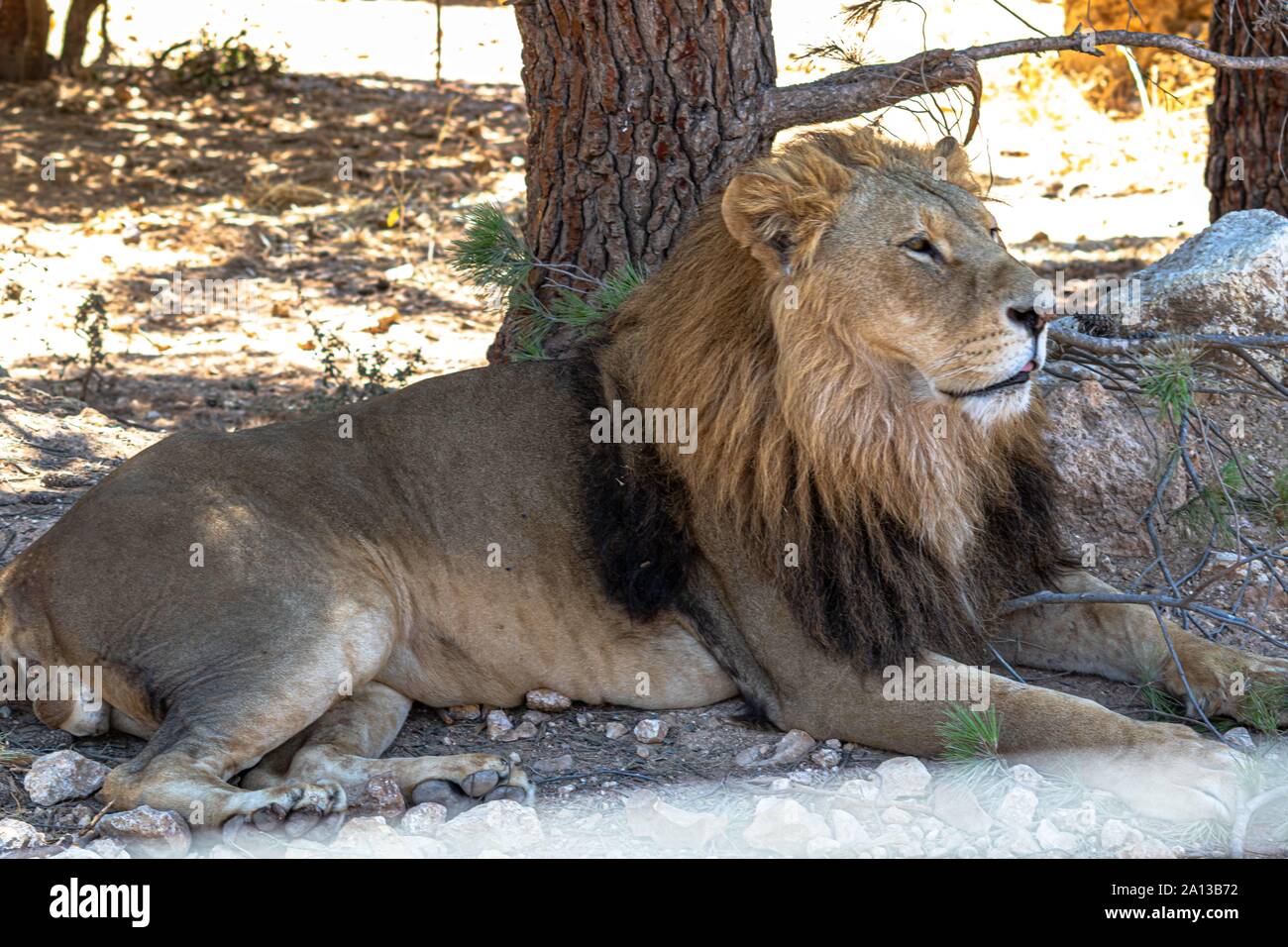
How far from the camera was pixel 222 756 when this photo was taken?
3816mm

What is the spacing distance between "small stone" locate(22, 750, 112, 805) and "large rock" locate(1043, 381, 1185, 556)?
319cm

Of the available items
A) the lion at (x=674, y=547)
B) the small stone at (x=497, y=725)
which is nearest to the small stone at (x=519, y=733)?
the small stone at (x=497, y=725)

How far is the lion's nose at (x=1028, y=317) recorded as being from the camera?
367cm

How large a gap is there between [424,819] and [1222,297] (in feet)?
12.1

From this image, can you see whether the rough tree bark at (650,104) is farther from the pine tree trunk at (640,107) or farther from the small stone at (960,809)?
the small stone at (960,809)

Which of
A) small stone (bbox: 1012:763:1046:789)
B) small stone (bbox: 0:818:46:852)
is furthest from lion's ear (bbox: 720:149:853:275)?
small stone (bbox: 0:818:46:852)

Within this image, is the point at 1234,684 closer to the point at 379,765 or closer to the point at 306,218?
the point at 379,765

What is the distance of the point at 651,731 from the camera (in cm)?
429

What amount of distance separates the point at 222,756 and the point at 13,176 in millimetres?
8525

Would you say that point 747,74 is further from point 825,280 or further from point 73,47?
point 73,47

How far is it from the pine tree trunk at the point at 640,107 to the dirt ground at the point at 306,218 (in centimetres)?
32

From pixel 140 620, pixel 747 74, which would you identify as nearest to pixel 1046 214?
pixel 747 74
